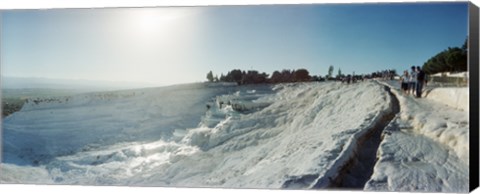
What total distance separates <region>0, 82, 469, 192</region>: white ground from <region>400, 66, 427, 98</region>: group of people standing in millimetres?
139

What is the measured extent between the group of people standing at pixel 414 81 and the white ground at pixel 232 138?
0.14m

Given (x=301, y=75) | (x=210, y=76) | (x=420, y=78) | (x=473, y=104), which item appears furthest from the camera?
(x=210, y=76)

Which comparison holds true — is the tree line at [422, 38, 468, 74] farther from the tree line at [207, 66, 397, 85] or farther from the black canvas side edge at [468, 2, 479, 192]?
the tree line at [207, 66, 397, 85]

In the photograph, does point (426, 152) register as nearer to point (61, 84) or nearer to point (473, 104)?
point (473, 104)

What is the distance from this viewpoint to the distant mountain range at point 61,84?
28.0 ft

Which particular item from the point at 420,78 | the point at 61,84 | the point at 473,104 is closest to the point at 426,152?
the point at 473,104

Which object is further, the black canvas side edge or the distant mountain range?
the distant mountain range

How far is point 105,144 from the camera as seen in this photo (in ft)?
28.0

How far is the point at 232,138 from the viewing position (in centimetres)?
830

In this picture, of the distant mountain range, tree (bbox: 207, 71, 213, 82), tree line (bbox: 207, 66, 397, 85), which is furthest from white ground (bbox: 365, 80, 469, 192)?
the distant mountain range

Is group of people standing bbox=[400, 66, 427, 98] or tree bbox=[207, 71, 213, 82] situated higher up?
tree bbox=[207, 71, 213, 82]

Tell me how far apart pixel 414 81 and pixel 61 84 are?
385 cm

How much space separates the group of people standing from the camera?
7676 millimetres

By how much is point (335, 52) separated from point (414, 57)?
0.80 metres
